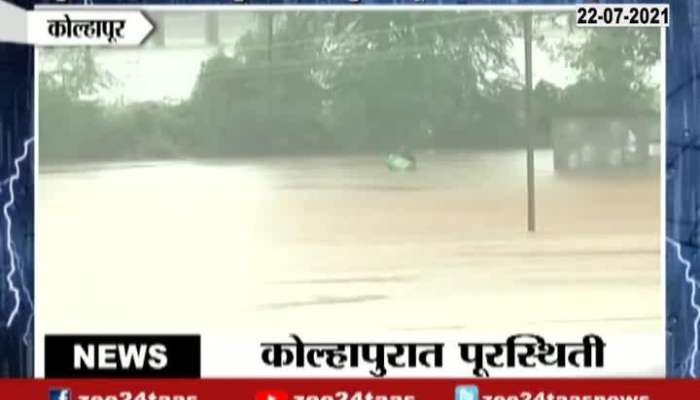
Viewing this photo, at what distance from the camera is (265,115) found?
5000 mm

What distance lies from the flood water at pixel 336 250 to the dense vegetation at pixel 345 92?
7cm

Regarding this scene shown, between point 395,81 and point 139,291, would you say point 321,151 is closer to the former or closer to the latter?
point 395,81

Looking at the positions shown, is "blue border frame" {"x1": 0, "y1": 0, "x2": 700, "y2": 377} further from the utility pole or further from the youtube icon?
the youtube icon

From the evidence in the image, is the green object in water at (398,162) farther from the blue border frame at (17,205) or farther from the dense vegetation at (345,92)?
the blue border frame at (17,205)

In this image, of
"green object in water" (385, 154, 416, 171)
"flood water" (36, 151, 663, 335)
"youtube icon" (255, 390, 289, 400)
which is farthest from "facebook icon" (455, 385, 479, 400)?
"green object in water" (385, 154, 416, 171)

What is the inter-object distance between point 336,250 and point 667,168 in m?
1.06

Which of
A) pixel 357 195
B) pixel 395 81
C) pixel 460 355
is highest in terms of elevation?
pixel 395 81

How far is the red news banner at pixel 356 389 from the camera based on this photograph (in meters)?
4.98

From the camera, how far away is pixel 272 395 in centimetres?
499

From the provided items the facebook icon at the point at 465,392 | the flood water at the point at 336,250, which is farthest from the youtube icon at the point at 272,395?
the facebook icon at the point at 465,392

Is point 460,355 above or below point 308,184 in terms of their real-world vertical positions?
below

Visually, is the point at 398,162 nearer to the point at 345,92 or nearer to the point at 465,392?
the point at 345,92

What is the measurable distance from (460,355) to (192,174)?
101 centimetres

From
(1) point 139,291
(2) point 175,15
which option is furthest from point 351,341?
(2) point 175,15
